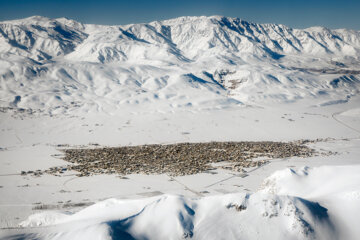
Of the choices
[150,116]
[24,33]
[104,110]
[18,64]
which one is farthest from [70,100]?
[24,33]

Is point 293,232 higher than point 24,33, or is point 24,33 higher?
point 24,33

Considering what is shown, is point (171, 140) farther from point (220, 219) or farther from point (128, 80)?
point (128, 80)

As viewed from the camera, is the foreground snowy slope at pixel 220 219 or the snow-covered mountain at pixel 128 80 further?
the snow-covered mountain at pixel 128 80

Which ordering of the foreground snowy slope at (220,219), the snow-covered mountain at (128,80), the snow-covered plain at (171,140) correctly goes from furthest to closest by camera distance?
1. the snow-covered mountain at (128,80)
2. the snow-covered plain at (171,140)
3. the foreground snowy slope at (220,219)

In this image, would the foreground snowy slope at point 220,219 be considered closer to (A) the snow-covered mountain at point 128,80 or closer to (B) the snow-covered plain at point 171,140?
(B) the snow-covered plain at point 171,140

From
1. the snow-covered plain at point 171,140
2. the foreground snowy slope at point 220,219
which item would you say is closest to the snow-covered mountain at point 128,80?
the snow-covered plain at point 171,140

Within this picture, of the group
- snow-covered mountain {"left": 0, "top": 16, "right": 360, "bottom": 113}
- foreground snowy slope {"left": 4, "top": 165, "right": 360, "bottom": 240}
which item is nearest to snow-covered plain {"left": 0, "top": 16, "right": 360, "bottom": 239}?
foreground snowy slope {"left": 4, "top": 165, "right": 360, "bottom": 240}

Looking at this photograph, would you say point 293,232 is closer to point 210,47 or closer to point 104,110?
point 104,110

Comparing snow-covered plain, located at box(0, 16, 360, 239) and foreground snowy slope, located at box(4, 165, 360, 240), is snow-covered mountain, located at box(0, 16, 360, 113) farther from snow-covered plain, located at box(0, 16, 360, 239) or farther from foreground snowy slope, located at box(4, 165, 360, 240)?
foreground snowy slope, located at box(4, 165, 360, 240)
